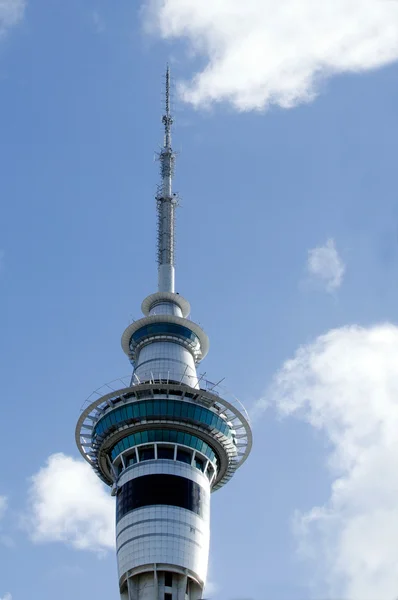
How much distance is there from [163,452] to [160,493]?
6113 millimetres

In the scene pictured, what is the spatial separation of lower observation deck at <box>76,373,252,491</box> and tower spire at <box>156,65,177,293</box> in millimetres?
23690

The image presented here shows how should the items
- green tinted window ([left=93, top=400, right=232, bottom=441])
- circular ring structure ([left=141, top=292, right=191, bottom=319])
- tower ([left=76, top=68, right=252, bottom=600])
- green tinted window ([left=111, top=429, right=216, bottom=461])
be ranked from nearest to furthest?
tower ([left=76, top=68, right=252, bottom=600])
green tinted window ([left=111, top=429, right=216, bottom=461])
green tinted window ([left=93, top=400, right=232, bottom=441])
circular ring structure ([left=141, top=292, right=191, bottom=319])

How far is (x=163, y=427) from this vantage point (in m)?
110

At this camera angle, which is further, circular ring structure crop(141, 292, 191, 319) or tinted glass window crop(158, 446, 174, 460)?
circular ring structure crop(141, 292, 191, 319)

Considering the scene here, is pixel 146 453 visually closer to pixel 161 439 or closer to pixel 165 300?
pixel 161 439

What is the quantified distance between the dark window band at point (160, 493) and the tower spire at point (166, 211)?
3368cm

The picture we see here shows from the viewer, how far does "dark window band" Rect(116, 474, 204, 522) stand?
103625 millimetres

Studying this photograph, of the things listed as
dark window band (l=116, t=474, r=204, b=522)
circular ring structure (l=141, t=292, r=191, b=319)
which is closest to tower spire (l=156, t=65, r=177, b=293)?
circular ring structure (l=141, t=292, r=191, b=319)

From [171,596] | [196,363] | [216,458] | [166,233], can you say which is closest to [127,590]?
[171,596]

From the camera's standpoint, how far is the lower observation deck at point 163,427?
110 metres

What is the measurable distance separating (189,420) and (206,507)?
1019cm

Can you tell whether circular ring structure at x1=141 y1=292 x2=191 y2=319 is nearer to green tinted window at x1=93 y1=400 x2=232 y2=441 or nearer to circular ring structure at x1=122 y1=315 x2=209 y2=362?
circular ring structure at x1=122 y1=315 x2=209 y2=362

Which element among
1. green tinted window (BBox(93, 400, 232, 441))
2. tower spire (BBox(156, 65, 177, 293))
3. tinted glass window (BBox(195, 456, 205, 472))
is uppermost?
tower spire (BBox(156, 65, 177, 293))

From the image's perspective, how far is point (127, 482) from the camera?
107 meters
